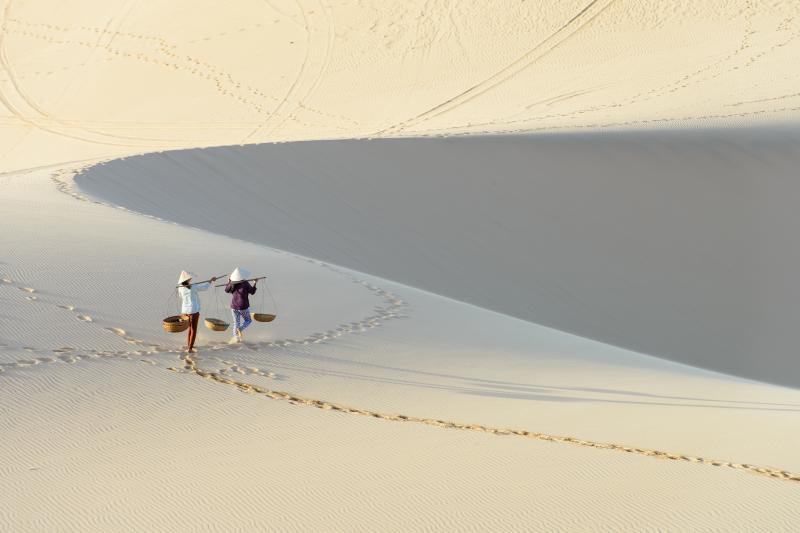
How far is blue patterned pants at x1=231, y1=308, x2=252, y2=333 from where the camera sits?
30.1ft

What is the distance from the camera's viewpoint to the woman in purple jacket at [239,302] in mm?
9148

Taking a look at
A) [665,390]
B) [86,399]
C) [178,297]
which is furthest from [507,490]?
[178,297]

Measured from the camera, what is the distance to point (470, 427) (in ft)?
23.1

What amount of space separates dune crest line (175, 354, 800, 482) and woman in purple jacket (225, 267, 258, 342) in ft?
2.63

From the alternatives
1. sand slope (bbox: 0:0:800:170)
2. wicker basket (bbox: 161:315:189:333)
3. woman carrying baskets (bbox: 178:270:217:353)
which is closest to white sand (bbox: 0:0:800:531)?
wicker basket (bbox: 161:315:189:333)

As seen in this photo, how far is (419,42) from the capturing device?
29.2m

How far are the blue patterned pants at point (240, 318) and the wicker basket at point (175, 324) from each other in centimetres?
56

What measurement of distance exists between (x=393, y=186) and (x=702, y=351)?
606 cm

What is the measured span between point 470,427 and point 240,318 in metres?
3.01

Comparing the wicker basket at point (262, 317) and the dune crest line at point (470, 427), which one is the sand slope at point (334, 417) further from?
the wicker basket at point (262, 317)

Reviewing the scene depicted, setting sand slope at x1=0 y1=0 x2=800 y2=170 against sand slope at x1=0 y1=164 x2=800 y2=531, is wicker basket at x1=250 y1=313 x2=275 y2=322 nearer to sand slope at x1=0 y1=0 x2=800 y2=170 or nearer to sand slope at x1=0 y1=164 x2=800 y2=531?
sand slope at x1=0 y1=164 x2=800 y2=531

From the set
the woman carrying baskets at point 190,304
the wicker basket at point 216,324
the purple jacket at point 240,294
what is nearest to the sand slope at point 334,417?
the wicker basket at point 216,324

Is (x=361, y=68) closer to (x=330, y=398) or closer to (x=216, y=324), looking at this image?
(x=216, y=324)

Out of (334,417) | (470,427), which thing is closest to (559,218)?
(470,427)
